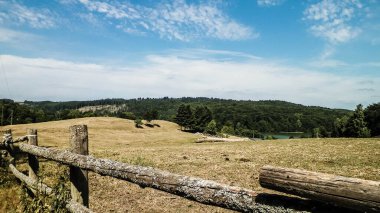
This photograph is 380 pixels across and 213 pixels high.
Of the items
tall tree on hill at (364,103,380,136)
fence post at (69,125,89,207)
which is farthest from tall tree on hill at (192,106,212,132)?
fence post at (69,125,89,207)

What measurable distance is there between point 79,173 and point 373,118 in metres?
82.9

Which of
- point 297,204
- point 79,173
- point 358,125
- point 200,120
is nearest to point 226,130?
point 200,120

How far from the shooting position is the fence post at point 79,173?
19.0 ft

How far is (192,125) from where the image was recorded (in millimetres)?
103312

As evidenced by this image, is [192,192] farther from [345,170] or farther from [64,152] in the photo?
[345,170]

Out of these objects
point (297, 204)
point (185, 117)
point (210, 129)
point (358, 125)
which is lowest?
point (210, 129)

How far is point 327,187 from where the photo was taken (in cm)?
260

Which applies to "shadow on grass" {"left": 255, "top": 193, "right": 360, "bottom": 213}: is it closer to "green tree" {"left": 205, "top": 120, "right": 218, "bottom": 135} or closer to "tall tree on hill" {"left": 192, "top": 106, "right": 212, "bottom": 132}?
"green tree" {"left": 205, "top": 120, "right": 218, "bottom": 135}

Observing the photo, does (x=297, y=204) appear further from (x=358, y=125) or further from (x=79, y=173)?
(x=358, y=125)

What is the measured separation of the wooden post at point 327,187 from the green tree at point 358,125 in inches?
2983

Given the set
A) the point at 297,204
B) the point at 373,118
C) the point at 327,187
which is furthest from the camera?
the point at 373,118

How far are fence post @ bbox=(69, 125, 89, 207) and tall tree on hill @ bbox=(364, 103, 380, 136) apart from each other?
80.9m

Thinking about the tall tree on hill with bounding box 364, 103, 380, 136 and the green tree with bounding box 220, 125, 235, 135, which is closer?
the tall tree on hill with bounding box 364, 103, 380, 136

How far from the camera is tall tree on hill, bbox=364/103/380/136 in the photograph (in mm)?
72188
